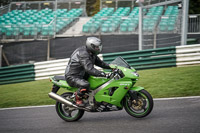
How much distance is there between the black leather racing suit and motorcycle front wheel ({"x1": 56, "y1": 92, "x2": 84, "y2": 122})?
341 millimetres

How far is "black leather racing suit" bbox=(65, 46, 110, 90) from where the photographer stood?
5719 millimetres

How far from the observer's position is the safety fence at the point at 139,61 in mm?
11414

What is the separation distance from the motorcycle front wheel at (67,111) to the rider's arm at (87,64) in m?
0.90

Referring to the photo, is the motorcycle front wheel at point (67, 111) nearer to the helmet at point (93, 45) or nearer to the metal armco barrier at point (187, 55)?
the helmet at point (93, 45)

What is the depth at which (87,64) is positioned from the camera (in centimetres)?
571

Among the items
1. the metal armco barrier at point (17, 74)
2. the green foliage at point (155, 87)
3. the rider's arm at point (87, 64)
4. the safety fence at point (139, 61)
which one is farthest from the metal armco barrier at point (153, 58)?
the rider's arm at point (87, 64)

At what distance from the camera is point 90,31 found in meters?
17.4

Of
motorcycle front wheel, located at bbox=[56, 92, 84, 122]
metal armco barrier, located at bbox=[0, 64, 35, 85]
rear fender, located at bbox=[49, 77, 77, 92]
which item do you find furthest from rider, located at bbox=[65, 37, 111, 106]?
metal armco barrier, located at bbox=[0, 64, 35, 85]

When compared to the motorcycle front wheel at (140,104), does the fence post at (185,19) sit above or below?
above

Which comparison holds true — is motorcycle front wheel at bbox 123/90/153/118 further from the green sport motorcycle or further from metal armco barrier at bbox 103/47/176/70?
metal armco barrier at bbox 103/47/176/70

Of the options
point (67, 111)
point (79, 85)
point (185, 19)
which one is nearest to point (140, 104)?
point (79, 85)

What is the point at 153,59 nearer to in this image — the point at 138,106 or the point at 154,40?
the point at 154,40

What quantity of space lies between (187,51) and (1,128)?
8093 millimetres

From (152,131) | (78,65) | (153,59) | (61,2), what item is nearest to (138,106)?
(152,131)
